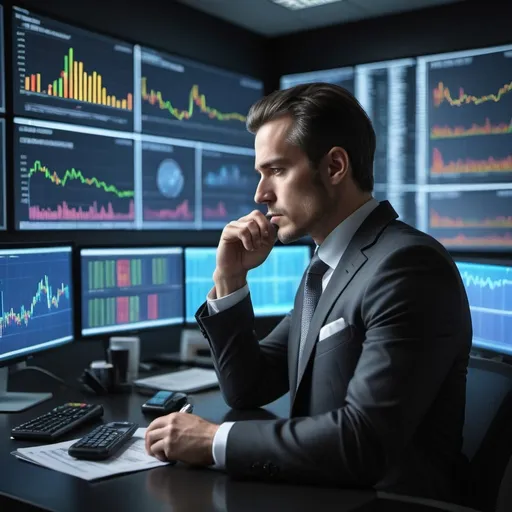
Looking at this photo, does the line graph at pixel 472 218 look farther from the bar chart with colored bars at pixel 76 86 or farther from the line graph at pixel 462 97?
the bar chart with colored bars at pixel 76 86

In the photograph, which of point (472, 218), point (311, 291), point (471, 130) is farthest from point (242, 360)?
point (471, 130)

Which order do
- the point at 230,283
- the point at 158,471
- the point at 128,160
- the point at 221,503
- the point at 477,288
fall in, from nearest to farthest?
the point at 221,503 < the point at 158,471 < the point at 230,283 < the point at 477,288 < the point at 128,160

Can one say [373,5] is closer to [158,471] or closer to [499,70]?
[499,70]

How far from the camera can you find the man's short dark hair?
1.66 m

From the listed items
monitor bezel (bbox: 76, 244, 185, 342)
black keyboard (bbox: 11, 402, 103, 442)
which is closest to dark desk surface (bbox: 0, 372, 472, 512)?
black keyboard (bbox: 11, 402, 103, 442)

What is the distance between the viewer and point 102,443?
1515mm

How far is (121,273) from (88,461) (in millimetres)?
1242

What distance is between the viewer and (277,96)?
1.73 meters

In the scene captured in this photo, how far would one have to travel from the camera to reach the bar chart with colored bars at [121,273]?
2557 millimetres

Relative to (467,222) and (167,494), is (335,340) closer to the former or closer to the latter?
(167,494)

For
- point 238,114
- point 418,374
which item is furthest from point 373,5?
point 418,374

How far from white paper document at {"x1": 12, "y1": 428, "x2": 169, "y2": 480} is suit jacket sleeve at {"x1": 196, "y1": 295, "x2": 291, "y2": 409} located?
0.35 meters

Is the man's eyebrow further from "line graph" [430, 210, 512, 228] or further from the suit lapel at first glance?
"line graph" [430, 210, 512, 228]

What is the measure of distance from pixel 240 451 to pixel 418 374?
14.8 inches
